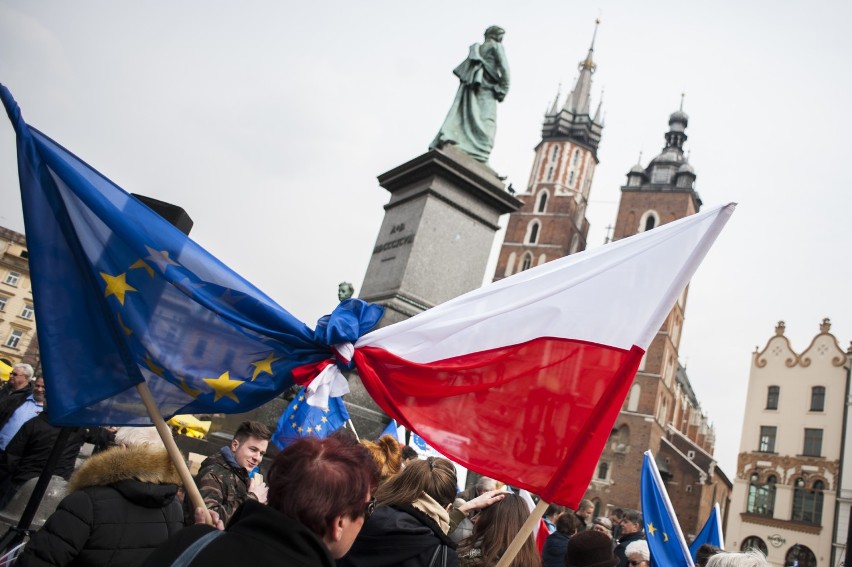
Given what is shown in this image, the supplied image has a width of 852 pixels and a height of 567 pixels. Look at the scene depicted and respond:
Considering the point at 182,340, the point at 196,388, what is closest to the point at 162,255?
the point at 182,340

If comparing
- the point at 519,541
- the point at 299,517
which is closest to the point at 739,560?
the point at 519,541

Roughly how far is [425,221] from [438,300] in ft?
3.00

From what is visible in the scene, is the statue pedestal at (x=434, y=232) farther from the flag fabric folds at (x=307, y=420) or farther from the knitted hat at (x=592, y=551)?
the knitted hat at (x=592, y=551)

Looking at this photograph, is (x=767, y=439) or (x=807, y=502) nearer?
(x=807, y=502)

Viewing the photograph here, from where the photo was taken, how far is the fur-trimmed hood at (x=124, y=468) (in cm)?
260

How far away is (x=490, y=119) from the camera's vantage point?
29.9ft

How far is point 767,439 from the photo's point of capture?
37000mm

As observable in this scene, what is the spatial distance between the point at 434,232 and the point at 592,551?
5022 mm

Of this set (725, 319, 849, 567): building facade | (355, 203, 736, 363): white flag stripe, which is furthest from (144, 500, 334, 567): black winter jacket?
(725, 319, 849, 567): building facade

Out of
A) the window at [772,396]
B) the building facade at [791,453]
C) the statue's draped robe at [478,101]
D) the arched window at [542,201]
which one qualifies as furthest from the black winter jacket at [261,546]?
the arched window at [542,201]

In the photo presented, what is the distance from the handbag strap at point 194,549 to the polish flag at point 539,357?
1336 millimetres

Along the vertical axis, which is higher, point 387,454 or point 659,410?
point 659,410

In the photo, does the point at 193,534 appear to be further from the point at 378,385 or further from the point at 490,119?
the point at 490,119

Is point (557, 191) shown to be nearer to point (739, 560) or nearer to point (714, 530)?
point (714, 530)
